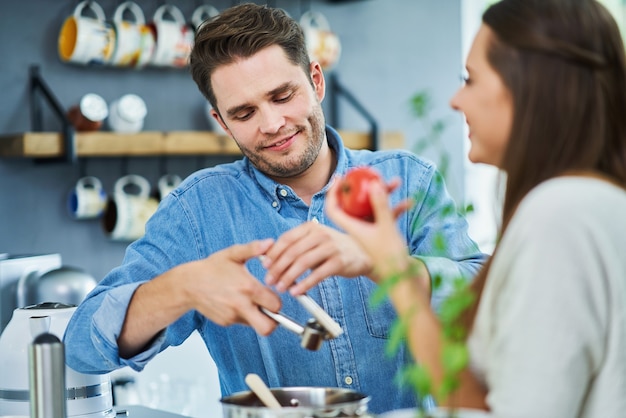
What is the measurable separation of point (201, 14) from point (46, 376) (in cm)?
220

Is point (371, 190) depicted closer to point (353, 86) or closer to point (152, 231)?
point (152, 231)

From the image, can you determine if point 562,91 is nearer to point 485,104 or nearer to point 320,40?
point 485,104

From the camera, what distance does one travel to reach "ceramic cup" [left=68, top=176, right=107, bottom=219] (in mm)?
2945

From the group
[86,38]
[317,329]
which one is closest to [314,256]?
[317,329]

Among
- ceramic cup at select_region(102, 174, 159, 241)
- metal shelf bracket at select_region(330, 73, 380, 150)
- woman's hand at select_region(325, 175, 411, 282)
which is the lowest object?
woman's hand at select_region(325, 175, 411, 282)

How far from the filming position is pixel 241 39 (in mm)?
1722

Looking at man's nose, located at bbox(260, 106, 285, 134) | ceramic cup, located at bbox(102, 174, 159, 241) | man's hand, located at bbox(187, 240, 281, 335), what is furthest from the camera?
ceramic cup, located at bbox(102, 174, 159, 241)

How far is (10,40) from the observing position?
9.62 ft

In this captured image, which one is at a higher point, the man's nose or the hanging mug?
the hanging mug

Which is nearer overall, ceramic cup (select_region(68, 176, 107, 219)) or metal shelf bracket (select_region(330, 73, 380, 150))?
ceramic cup (select_region(68, 176, 107, 219))

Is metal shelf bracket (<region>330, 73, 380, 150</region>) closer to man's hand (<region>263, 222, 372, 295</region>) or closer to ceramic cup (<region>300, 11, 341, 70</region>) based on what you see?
ceramic cup (<region>300, 11, 341, 70</region>)

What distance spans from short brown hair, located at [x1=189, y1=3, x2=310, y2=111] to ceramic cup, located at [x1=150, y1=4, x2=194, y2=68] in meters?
1.26

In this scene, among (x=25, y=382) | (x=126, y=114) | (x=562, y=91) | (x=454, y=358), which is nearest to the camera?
(x=454, y=358)

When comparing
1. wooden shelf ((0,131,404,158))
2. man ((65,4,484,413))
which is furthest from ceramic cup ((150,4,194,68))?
man ((65,4,484,413))
